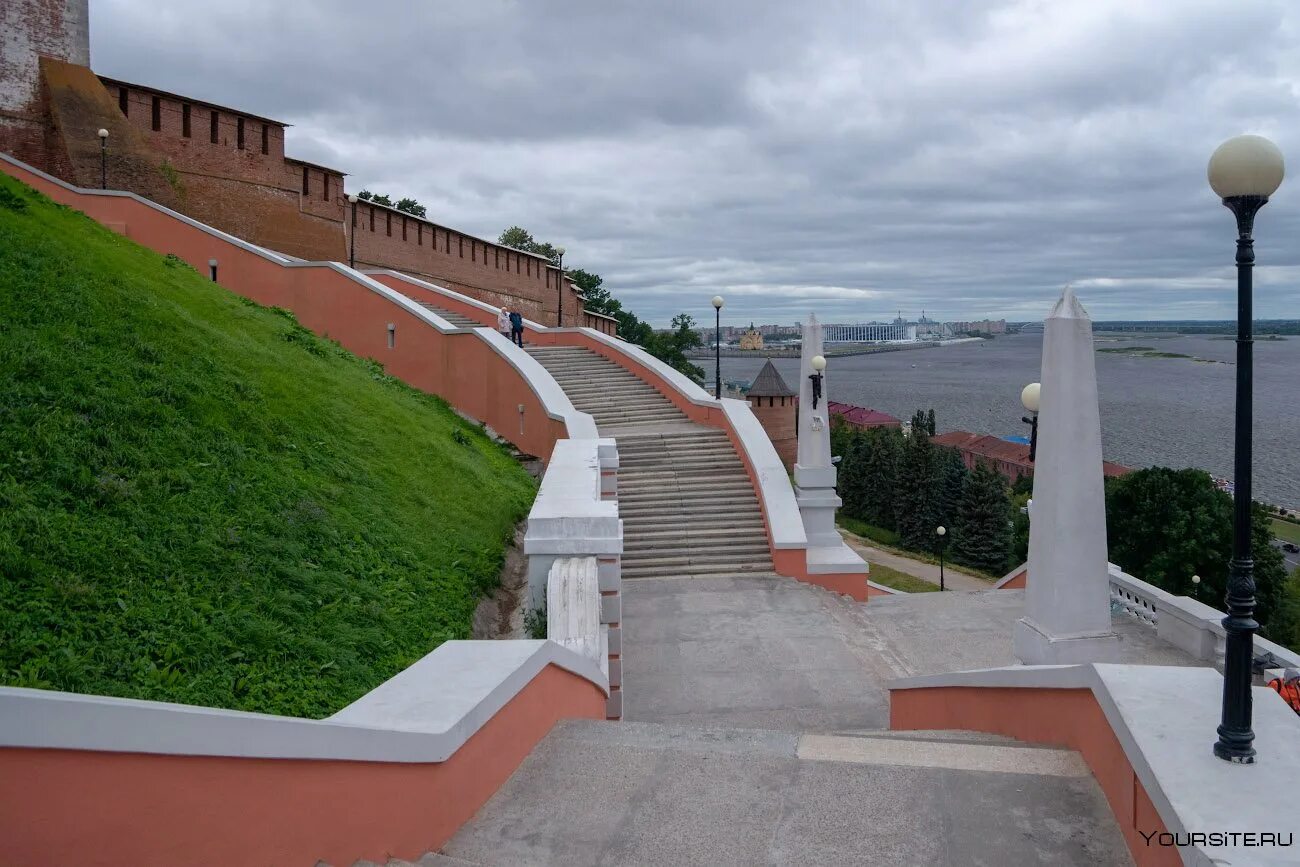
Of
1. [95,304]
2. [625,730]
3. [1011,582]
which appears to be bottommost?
[1011,582]

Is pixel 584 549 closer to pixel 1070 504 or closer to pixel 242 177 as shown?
pixel 1070 504

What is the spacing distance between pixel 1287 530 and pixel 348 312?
7397 cm

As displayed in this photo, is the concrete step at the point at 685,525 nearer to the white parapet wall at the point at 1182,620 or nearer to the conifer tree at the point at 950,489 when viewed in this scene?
the white parapet wall at the point at 1182,620

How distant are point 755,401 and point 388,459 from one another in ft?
132

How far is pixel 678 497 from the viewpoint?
13.8 meters

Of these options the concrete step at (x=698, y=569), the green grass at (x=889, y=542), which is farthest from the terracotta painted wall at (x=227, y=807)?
the green grass at (x=889, y=542)

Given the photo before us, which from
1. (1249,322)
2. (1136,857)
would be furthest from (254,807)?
(1249,322)

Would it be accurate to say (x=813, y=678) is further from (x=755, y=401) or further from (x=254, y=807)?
A: (x=755, y=401)

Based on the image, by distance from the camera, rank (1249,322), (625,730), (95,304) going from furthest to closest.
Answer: (95,304)
(625,730)
(1249,322)

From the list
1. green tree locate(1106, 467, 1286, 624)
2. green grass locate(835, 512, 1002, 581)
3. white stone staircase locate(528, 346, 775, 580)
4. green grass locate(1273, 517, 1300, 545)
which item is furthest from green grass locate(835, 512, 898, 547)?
white stone staircase locate(528, 346, 775, 580)

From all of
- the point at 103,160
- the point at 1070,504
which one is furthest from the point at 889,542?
the point at 1070,504

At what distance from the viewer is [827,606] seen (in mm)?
11031

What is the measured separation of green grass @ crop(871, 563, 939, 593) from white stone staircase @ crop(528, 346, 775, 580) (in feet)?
70.2

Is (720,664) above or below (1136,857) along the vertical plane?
below
